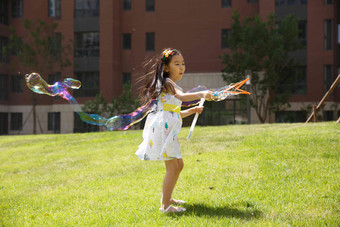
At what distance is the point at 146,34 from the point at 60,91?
87.4 ft

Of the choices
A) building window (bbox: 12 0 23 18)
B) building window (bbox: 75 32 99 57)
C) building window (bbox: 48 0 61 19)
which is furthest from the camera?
building window (bbox: 12 0 23 18)

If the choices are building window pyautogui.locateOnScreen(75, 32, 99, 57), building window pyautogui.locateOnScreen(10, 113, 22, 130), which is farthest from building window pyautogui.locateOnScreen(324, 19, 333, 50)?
building window pyautogui.locateOnScreen(10, 113, 22, 130)

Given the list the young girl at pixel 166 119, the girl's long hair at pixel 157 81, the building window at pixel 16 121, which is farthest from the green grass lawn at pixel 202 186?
the building window at pixel 16 121

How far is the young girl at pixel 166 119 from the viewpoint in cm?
514

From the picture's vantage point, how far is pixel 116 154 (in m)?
11.2

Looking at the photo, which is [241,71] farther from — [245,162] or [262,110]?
[245,162]

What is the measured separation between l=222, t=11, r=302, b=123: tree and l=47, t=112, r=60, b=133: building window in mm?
15186

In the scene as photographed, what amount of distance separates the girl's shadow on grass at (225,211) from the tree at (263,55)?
21266 millimetres

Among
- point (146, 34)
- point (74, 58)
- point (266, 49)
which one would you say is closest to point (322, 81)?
point (266, 49)

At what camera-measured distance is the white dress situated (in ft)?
16.8

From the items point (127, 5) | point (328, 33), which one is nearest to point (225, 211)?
point (328, 33)

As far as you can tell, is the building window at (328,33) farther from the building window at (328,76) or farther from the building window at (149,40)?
the building window at (149,40)

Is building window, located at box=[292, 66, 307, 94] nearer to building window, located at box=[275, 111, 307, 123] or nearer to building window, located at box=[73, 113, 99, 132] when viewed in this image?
building window, located at box=[275, 111, 307, 123]

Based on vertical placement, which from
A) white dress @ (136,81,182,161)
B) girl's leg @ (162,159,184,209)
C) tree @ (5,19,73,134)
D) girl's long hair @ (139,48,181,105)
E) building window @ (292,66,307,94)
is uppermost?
tree @ (5,19,73,134)
